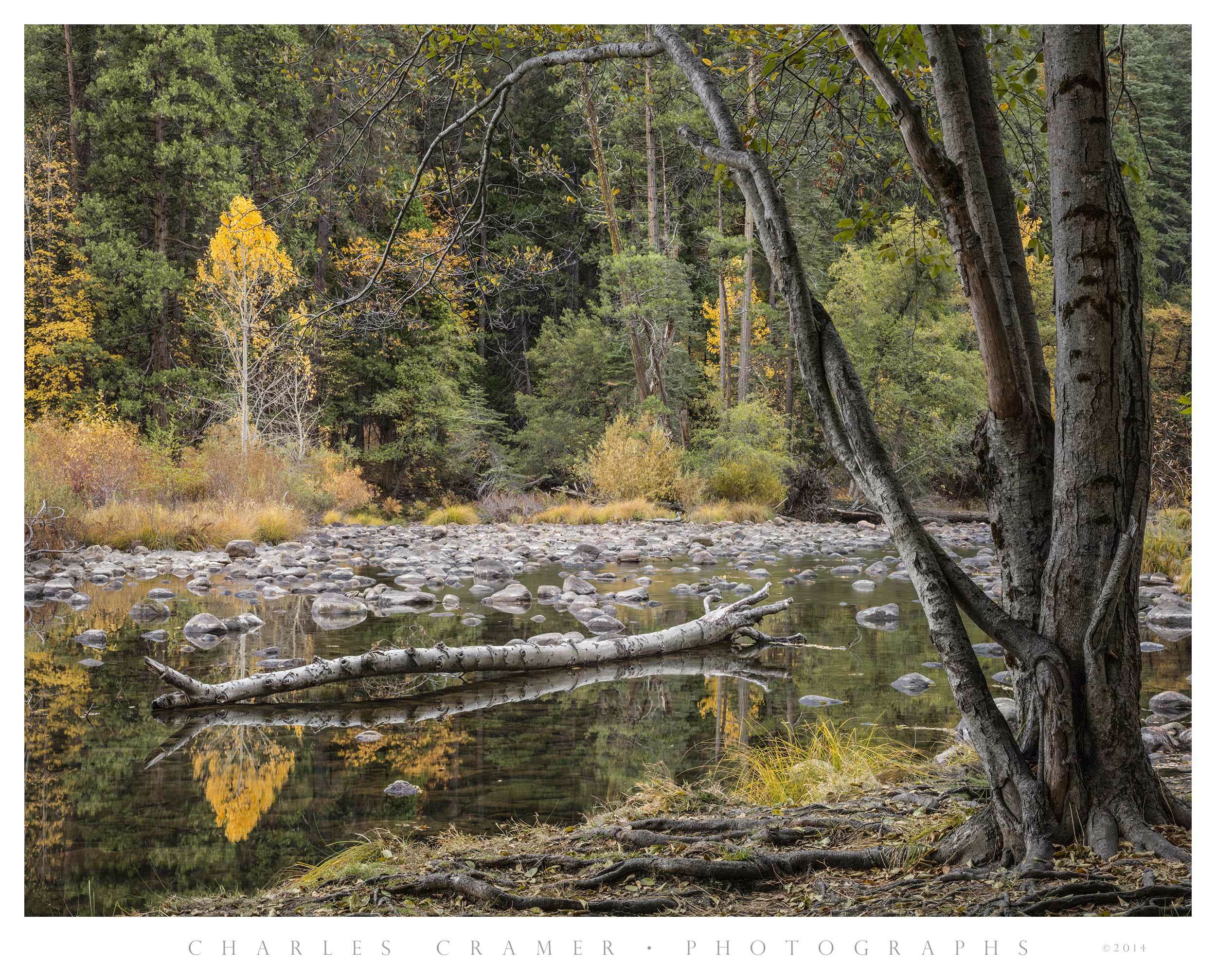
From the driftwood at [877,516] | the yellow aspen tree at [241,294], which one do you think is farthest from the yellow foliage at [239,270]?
the driftwood at [877,516]

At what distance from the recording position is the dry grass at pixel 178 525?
8.64m

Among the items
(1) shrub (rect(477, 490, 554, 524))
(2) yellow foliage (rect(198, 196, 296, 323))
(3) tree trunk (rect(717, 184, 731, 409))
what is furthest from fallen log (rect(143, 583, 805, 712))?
(3) tree trunk (rect(717, 184, 731, 409))

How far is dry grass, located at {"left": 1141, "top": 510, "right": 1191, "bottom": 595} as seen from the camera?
7238 mm

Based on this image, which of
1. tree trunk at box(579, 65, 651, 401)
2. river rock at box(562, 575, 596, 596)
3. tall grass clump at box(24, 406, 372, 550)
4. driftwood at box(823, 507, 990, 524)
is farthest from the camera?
tree trunk at box(579, 65, 651, 401)

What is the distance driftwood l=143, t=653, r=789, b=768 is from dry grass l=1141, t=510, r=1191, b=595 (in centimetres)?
452

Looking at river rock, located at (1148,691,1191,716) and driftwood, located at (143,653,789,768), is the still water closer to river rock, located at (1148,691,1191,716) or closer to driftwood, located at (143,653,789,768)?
driftwood, located at (143,653,789,768)

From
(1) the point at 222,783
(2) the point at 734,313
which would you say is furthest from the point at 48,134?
(2) the point at 734,313

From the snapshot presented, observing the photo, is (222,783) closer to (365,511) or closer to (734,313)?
(365,511)

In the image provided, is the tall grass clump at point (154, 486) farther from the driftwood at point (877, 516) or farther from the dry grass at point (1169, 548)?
the dry grass at point (1169, 548)

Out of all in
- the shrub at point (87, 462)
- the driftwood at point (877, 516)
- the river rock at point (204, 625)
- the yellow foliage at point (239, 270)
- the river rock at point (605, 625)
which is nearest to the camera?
the river rock at point (204, 625)

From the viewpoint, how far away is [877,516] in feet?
45.0

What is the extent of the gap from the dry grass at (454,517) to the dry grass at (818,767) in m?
10.8

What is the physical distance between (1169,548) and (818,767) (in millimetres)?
6214

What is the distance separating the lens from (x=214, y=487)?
33.4 ft
